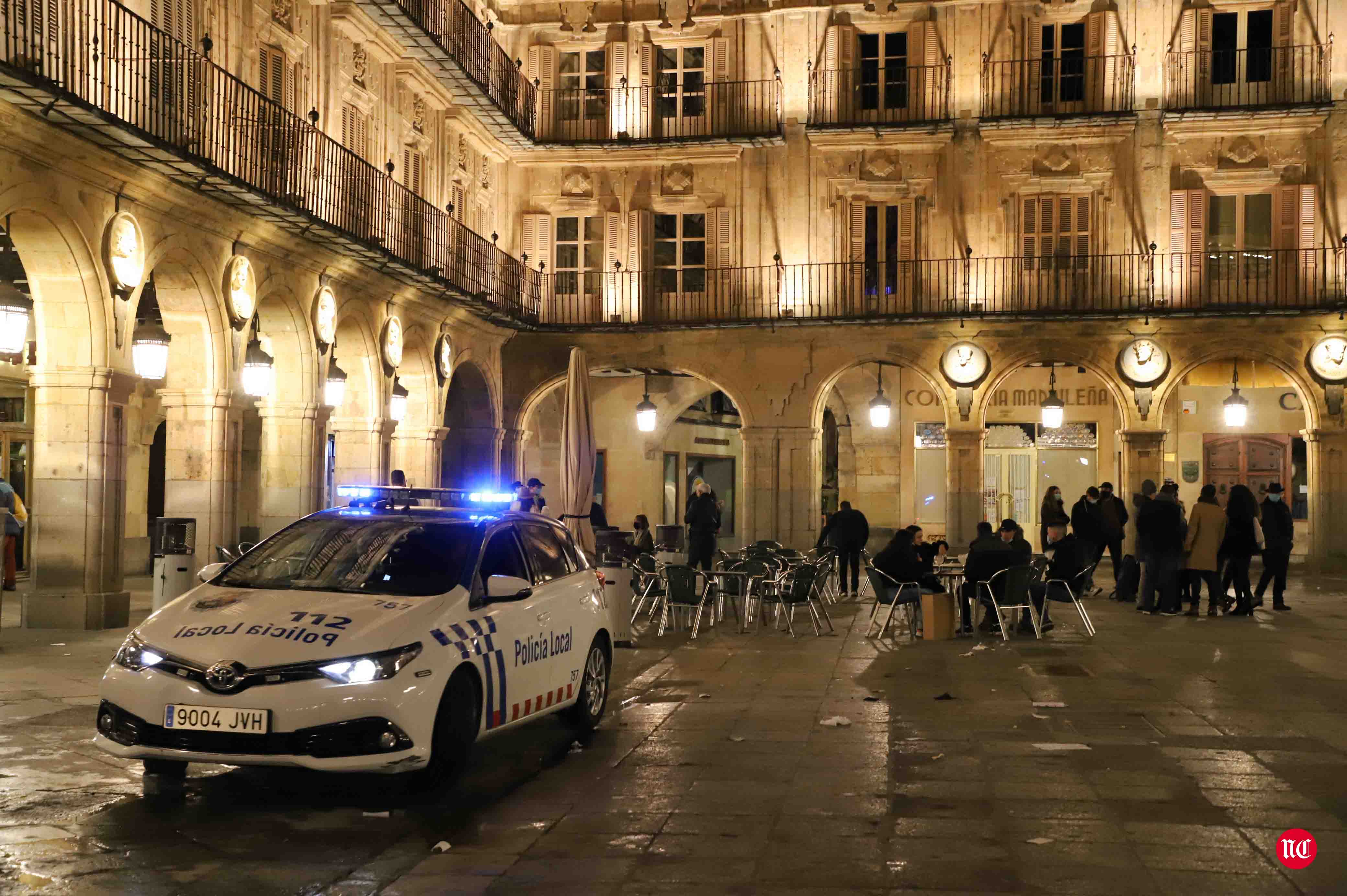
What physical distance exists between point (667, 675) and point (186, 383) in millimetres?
7560

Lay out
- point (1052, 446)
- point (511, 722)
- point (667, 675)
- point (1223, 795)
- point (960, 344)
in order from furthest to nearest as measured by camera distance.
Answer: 1. point (1052, 446)
2. point (960, 344)
3. point (667, 675)
4. point (511, 722)
5. point (1223, 795)

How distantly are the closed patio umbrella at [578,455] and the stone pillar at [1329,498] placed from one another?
588 inches

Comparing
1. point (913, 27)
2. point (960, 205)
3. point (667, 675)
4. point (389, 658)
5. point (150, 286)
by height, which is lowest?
point (667, 675)

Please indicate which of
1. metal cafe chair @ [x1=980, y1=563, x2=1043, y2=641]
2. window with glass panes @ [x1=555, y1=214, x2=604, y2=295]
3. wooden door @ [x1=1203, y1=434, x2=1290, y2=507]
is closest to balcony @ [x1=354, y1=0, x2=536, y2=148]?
window with glass panes @ [x1=555, y1=214, x2=604, y2=295]

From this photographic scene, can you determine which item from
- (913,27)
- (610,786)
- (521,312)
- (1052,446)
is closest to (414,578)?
(610,786)

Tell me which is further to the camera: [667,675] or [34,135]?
[34,135]

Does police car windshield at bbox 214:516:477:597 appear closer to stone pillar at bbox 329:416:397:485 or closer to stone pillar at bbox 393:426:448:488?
stone pillar at bbox 329:416:397:485

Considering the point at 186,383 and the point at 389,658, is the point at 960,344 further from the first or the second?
the point at 389,658

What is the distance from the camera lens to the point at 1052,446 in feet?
94.6

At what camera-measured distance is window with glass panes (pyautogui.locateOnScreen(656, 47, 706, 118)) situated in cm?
2678

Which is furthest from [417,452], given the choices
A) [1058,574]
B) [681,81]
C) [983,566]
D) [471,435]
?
[1058,574]

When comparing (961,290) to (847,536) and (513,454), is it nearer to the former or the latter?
(847,536)

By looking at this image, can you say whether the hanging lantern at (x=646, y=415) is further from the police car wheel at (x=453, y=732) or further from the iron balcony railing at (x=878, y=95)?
the police car wheel at (x=453, y=732)

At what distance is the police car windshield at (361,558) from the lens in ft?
23.7
